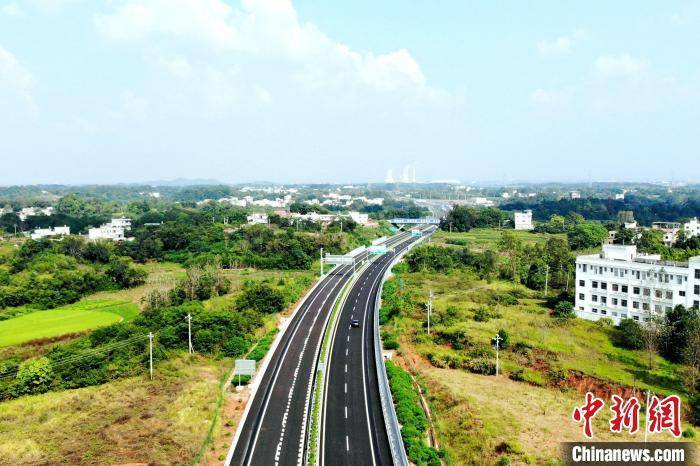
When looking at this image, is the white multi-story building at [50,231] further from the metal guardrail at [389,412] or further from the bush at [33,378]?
the metal guardrail at [389,412]

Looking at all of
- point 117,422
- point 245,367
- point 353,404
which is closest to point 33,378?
point 117,422

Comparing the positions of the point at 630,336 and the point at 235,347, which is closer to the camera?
the point at 235,347

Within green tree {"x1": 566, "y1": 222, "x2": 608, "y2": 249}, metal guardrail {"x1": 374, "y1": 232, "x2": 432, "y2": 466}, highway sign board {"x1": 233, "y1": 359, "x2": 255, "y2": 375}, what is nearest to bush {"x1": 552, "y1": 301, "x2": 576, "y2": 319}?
metal guardrail {"x1": 374, "y1": 232, "x2": 432, "y2": 466}

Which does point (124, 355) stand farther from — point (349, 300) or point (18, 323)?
point (349, 300)

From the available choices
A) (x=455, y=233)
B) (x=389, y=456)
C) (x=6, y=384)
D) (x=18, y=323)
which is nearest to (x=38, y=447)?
(x=6, y=384)

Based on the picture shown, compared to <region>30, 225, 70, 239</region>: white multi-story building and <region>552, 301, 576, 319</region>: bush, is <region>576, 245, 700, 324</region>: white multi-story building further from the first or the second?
<region>30, 225, 70, 239</region>: white multi-story building

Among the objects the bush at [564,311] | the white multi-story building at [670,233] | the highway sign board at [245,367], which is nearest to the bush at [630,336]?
the bush at [564,311]

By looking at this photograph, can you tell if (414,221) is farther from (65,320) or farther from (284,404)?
(284,404)
